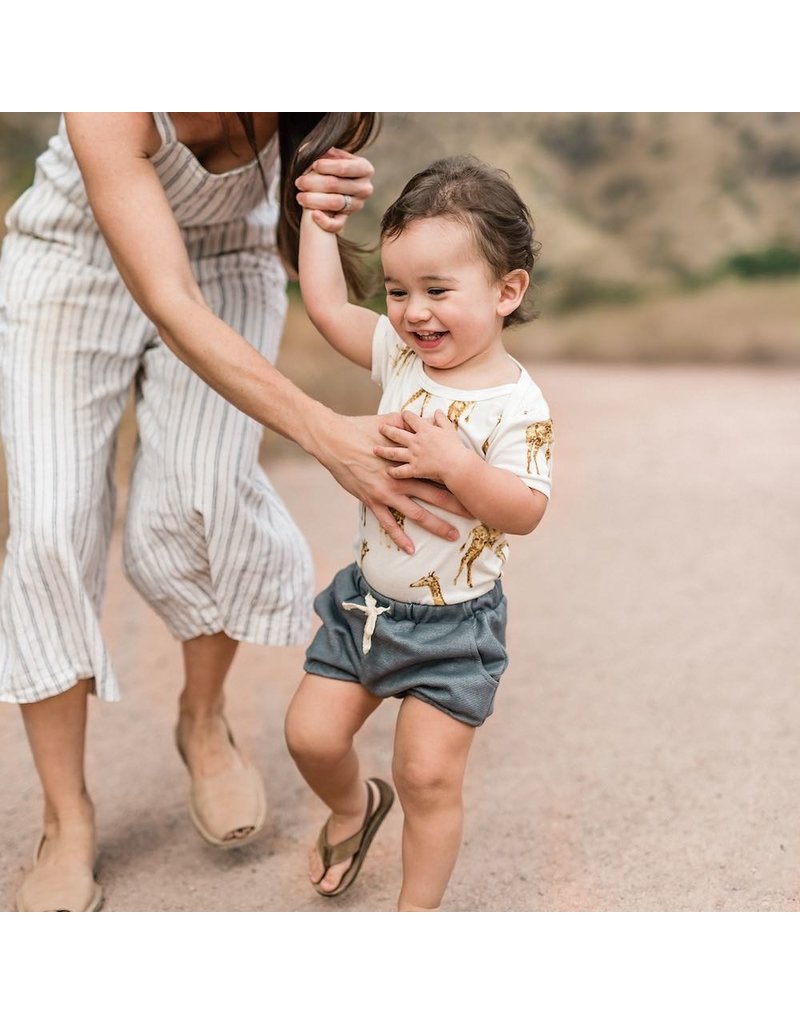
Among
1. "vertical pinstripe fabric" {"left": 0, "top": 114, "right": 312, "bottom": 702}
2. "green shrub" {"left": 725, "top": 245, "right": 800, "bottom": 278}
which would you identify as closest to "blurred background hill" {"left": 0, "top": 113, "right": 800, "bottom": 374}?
"green shrub" {"left": 725, "top": 245, "right": 800, "bottom": 278}

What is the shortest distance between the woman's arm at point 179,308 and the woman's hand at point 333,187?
0.73 ft

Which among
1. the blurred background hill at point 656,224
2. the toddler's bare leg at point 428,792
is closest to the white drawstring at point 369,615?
the toddler's bare leg at point 428,792

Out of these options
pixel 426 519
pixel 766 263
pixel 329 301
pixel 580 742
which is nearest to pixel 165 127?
pixel 329 301

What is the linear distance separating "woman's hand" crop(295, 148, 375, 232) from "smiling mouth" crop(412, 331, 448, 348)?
299 mm

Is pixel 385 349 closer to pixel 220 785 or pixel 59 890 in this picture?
pixel 220 785

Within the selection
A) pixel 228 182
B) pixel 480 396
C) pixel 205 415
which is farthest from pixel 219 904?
pixel 228 182

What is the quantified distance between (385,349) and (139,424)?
2.17ft

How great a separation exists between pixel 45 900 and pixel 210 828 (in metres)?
0.32

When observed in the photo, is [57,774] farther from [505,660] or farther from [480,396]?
[480,396]

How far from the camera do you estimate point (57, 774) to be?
2.19 m

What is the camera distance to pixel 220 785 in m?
2.35

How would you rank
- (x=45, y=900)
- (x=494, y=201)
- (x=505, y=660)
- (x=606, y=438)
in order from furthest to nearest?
(x=606, y=438)
(x=45, y=900)
(x=505, y=660)
(x=494, y=201)

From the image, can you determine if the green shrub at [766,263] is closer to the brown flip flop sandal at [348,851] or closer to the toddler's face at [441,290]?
the brown flip flop sandal at [348,851]

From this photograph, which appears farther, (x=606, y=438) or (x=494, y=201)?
(x=606, y=438)
